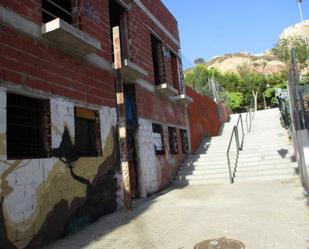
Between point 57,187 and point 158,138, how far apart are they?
590 cm

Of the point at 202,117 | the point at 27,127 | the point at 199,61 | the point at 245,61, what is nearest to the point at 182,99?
the point at 202,117

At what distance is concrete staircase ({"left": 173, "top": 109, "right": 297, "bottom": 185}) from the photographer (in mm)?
11125

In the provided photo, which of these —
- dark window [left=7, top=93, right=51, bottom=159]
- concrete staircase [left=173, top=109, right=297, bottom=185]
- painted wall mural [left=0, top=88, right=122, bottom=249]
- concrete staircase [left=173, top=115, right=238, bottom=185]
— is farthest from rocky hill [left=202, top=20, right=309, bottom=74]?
dark window [left=7, top=93, right=51, bottom=159]

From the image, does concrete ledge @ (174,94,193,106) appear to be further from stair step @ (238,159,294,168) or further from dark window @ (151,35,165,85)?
stair step @ (238,159,294,168)

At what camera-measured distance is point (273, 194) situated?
27.7ft

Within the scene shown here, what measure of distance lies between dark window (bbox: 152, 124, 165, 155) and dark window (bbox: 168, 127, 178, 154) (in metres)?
0.94

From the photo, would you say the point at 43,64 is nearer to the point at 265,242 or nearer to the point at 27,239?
the point at 27,239

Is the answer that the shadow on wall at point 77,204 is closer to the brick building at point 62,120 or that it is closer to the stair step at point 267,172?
the brick building at point 62,120

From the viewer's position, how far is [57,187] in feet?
19.7

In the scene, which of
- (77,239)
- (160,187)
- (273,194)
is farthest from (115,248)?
(160,187)

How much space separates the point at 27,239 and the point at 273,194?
6.07 meters

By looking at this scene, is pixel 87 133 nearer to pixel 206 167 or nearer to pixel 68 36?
pixel 68 36

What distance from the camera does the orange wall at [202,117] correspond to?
1574cm

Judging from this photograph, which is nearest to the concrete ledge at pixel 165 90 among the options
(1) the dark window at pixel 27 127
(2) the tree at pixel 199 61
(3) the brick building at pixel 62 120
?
(3) the brick building at pixel 62 120
